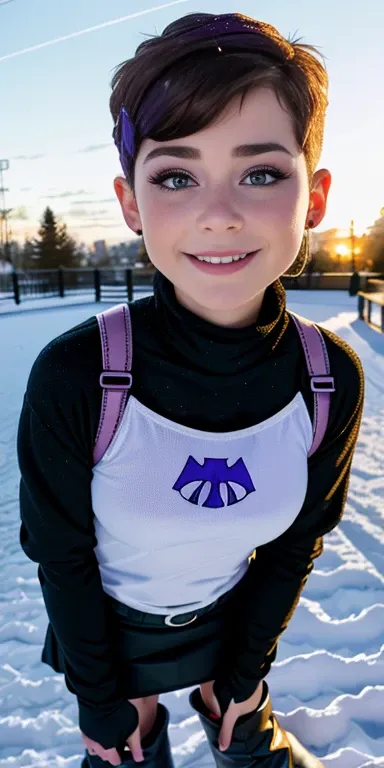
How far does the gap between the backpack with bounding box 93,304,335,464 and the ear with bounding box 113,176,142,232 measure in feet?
0.57

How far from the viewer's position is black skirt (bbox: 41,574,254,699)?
4.32ft

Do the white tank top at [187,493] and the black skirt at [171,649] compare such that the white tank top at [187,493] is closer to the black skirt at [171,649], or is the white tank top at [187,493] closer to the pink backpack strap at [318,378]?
the pink backpack strap at [318,378]

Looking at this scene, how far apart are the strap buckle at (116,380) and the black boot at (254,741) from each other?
978mm

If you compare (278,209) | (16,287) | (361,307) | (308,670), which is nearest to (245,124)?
(278,209)

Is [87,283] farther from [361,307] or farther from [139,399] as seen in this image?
[139,399]

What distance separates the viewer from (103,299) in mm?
18547

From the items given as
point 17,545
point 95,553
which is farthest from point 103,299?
point 95,553

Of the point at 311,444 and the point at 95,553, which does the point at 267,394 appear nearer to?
the point at 311,444

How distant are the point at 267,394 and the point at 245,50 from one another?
62 centimetres

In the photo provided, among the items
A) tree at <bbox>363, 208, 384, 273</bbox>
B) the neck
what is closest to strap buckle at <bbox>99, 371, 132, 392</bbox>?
the neck

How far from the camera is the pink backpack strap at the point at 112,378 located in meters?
1.04

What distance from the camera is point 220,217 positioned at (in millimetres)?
901

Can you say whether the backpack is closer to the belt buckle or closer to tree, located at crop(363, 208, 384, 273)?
the belt buckle

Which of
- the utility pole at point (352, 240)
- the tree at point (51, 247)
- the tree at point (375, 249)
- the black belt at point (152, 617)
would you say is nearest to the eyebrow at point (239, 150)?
the black belt at point (152, 617)
